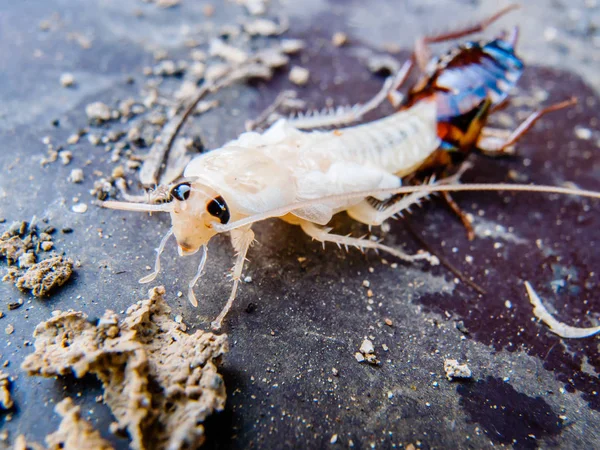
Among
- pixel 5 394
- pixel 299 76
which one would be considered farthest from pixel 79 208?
pixel 299 76

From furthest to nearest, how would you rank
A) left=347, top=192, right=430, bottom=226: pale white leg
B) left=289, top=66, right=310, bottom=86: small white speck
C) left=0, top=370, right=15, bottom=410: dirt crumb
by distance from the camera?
left=289, top=66, right=310, bottom=86: small white speck → left=347, top=192, right=430, bottom=226: pale white leg → left=0, top=370, right=15, bottom=410: dirt crumb

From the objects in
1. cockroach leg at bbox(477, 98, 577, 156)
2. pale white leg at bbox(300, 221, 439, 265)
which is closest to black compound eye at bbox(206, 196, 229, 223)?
pale white leg at bbox(300, 221, 439, 265)

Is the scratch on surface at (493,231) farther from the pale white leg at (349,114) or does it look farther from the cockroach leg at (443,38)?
the cockroach leg at (443,38)

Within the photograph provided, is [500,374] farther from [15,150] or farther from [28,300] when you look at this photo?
[15,150]

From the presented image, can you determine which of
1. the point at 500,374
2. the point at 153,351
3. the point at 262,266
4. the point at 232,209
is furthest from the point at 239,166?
the point at 500,374

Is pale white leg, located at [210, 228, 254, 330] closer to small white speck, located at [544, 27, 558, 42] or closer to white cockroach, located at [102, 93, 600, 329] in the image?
white cockroach, located at [102, 93, 600, 329]

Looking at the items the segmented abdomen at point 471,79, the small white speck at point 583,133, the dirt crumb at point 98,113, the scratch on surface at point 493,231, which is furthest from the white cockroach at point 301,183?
the small white speck at point 583,133
